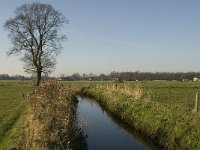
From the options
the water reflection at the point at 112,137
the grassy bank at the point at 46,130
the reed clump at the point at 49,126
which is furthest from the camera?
the water reflection at the point at 112,137

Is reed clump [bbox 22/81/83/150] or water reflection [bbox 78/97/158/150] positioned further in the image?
water reflection [bbox 78/97/158/150]

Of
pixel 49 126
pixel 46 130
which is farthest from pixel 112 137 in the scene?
pixel 46 130

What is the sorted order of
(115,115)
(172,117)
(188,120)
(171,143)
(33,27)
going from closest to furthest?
(171,143) → (188,120) → (172,117) → (115,115) → (33,27)

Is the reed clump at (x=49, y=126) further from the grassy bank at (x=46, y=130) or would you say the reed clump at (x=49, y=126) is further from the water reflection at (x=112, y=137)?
the water reflection at (x=112, y=137)

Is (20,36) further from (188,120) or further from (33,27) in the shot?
(188,120)

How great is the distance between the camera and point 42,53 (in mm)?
65875

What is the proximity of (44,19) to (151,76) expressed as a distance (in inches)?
5488

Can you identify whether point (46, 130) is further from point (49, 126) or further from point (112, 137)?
point (112, 137)

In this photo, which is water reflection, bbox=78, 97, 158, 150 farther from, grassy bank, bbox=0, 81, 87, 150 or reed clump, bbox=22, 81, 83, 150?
reed clump, bbox=22, 81, 83, 150

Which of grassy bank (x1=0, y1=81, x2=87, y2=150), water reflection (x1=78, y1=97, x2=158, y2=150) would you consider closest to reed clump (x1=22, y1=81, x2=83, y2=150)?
grassy bank (x1=0, y1=81, x2=87, y2=150)

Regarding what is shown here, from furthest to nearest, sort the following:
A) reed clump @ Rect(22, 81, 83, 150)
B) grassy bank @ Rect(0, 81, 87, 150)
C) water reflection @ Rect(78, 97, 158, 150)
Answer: water reflection @ Rect(78, 97, 158, 150) < grassy bank @ Rect(0, 81, 87, 150) < reed clump @ Rect(22, 81, 83, 150)

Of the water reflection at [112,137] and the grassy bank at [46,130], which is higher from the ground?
the grassy bank at [46,130]

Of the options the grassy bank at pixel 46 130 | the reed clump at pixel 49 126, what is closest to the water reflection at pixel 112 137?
the grassy bank at pixel 46 130

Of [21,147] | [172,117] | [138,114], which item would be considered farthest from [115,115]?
[21,147]
